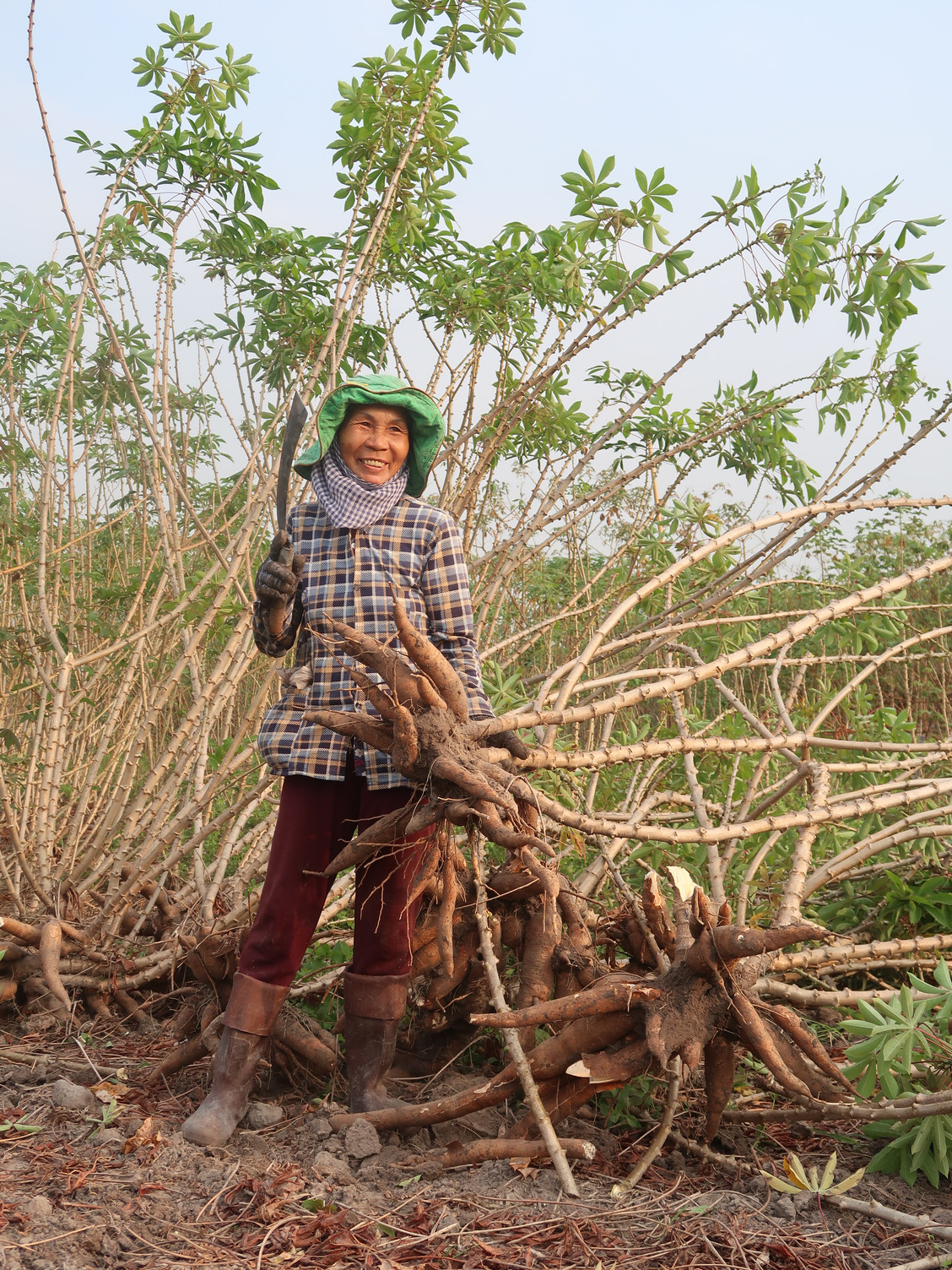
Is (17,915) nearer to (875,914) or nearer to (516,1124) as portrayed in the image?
(516,1124)

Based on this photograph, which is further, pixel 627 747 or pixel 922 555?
pixel 922 555

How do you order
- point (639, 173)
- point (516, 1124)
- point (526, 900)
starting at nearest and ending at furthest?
point (516, 1124) < point (526, 900) < point (639, 173)

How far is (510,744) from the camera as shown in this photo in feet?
6.01

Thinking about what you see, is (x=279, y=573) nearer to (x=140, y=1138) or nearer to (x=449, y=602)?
(x=449, y=602)

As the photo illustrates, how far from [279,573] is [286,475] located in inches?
9.0

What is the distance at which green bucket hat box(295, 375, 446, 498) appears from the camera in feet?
6.77

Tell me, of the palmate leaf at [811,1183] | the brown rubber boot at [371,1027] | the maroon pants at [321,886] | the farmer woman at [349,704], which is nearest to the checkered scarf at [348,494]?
the farmer woman at [349,704]

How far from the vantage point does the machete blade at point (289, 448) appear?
1949mm

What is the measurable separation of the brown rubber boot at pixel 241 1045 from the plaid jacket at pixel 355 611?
1.56 ft

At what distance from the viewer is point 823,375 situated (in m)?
3.07

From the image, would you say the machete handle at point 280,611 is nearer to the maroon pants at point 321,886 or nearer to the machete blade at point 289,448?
the machete blade at point 289,448

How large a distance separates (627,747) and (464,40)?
242 cm

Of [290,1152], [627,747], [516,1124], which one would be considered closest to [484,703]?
[627,747]

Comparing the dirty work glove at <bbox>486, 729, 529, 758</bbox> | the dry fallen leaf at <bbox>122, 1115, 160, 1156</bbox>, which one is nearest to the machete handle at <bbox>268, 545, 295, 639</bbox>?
the dirty work glove at <bbox>486, 729, 529, 758</bbox>
